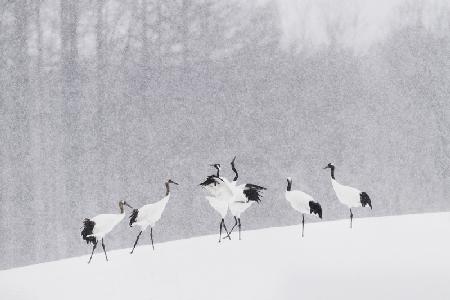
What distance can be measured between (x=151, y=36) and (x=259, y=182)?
12.4ft

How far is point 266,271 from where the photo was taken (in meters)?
5.66

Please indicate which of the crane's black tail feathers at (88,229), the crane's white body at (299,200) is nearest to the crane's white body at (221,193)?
the crane's white body at (299,200)

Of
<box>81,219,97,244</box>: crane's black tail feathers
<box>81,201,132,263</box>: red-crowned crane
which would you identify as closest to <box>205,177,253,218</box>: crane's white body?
<box>81,201,132,263</box>: red-crowned crane

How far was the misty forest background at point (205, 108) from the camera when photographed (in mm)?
11891

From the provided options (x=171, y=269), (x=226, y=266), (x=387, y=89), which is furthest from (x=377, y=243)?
(x=387, y=89)

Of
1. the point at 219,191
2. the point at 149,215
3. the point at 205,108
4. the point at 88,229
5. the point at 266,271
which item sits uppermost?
the point at 205,108

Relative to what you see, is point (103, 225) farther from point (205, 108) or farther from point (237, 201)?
point (205, 108)

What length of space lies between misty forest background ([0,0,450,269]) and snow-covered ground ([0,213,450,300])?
5350mm

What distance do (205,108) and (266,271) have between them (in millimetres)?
7146

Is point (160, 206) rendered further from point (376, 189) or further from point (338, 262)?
point (376, 189)

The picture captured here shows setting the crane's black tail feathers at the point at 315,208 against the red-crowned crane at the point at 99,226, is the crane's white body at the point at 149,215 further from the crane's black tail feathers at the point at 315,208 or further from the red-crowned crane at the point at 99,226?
the crane's black tail feathers at the point at 315,208

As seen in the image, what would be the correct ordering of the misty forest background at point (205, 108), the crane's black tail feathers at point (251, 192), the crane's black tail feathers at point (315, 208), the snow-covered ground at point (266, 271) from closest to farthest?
the snow-covered ground at point (266, 271) < the crane's black tail feathers at point (251, 192) < the crane's black tail feathers at point (315, 208) < the misty forest background at point (205, 108)

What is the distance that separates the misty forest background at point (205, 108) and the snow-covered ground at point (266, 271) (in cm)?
535

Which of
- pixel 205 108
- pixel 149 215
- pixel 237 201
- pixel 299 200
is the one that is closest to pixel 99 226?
pixel 149 215
